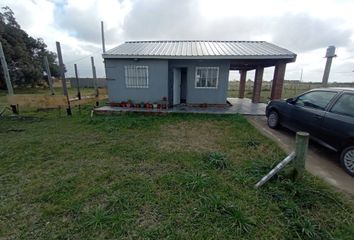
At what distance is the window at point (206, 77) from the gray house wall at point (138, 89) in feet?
5.15

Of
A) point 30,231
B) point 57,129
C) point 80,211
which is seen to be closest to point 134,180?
point 80,211

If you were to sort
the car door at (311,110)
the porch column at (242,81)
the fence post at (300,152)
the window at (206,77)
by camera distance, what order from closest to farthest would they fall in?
the fence post at (300,152) → the car door at (311,110) → the window at (206,77) → the porch column at (242,81)

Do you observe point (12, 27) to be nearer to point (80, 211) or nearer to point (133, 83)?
point (133, 83)

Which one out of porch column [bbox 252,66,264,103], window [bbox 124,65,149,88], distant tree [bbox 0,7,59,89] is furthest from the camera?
distant tree [bbox 0,7,59,89]

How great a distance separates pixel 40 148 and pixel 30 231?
299 cm

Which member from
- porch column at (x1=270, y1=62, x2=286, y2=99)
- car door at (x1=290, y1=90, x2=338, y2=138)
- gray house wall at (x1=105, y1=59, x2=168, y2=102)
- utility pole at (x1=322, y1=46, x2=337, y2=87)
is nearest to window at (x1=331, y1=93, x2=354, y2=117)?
car door at (x1=290, y1=90, x2=338, y2=138)

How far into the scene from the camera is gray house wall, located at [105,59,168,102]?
28.4ft

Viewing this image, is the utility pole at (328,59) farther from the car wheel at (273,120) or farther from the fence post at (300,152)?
the fence post at (300,152)

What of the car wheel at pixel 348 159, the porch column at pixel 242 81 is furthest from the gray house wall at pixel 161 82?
the car wheel at pixel 348 159

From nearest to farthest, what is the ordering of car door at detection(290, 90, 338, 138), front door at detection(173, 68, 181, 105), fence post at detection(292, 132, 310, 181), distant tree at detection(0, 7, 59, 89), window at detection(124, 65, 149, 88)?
fence post at detection(292, 132, 310, 181), car door at detection(290, 90, 338, 138), window at detection(124, 65, 149, 88), front door at detection(173, 68, 181, 105), distant tree at detection(0, 7, 59, 89)

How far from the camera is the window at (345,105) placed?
3410mm

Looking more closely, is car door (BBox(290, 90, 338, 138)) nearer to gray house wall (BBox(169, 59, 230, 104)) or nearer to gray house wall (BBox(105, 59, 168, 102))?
gray house wall (BBox(169, 59, 230, 104))

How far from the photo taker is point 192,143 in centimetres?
486

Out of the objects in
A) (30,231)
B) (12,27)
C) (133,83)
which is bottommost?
(30,231)
